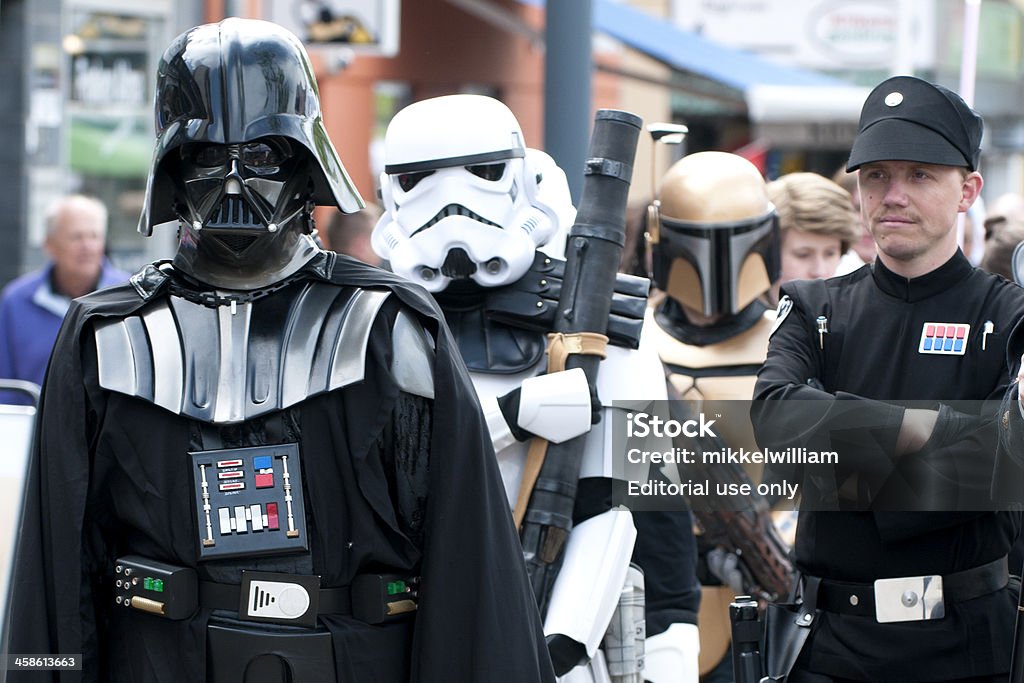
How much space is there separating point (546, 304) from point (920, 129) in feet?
3.06

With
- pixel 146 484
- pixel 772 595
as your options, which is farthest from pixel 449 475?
pixel 772 595

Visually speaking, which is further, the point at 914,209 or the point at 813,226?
the point at 813,226

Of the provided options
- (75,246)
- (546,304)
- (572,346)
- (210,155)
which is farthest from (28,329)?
(210,155)

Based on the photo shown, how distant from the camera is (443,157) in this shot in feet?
12.6

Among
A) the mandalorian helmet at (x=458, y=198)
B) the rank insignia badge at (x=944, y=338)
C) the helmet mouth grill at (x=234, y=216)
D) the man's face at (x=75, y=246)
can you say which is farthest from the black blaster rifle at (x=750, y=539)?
the man's face at (x=75, y=246)

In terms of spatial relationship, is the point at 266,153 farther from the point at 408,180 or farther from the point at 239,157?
the point at 408,180

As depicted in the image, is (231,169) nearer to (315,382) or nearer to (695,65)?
(315,382)

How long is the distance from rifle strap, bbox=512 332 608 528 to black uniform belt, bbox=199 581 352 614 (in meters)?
1.01

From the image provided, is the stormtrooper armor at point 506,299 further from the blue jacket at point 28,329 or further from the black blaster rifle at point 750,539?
the blue jacket at point 28,329

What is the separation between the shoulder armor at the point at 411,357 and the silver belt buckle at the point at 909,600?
1187mm

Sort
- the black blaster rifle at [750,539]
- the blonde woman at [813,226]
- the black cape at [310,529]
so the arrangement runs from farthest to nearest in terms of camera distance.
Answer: the blonde woman at [813,226] → the black blaster rifle at [750,539] → the black cape at [310,529]

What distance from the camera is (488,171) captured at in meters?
3.89

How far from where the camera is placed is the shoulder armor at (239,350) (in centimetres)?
275

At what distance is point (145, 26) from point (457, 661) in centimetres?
871
